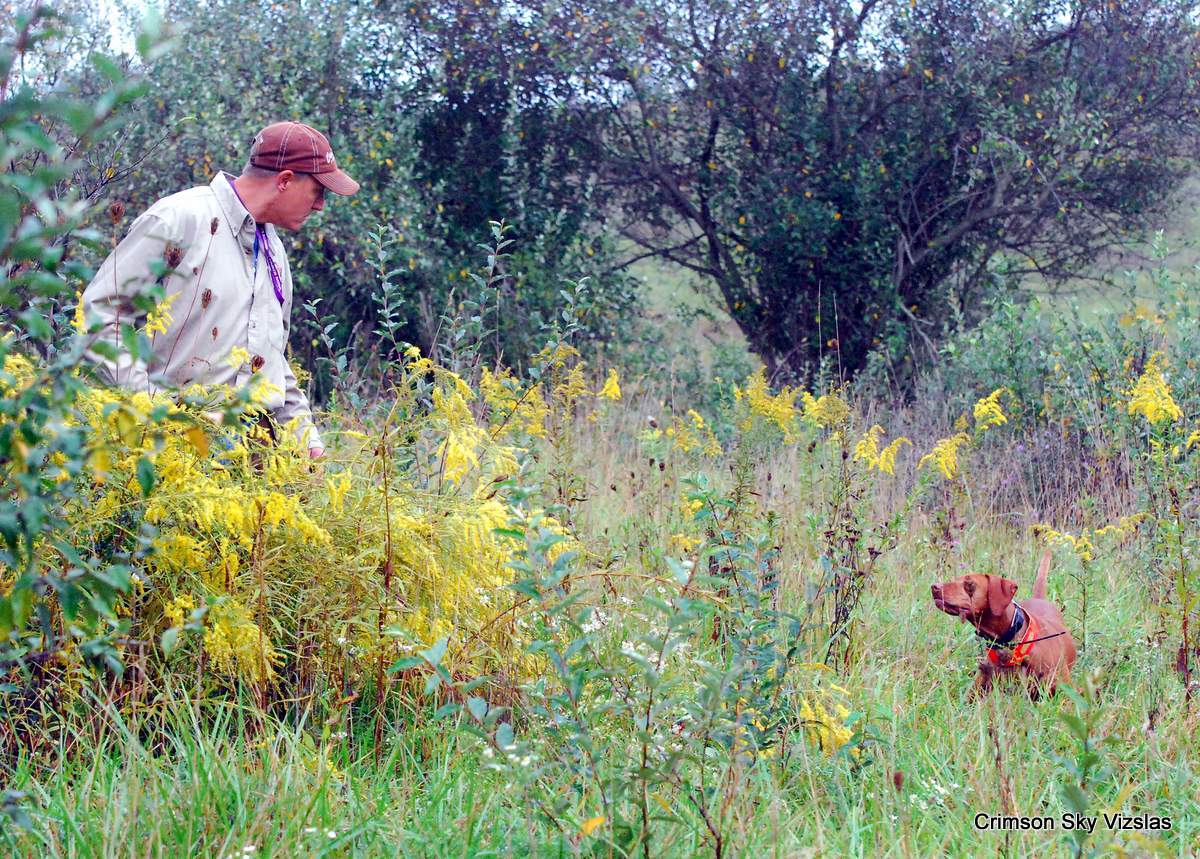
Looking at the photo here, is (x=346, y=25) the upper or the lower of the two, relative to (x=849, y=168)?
upper

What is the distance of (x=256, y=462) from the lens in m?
3.37

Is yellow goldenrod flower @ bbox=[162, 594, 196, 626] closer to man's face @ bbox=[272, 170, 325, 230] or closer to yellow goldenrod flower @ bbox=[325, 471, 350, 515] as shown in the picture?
yellow goldenrod flower @ bbox=[325, 471, 350, 515]

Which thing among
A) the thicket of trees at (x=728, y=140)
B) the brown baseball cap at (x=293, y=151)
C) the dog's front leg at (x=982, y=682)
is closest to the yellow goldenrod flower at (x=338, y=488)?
the brown baseball cap at (x=293, y=151)

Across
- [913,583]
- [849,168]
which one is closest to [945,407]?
[849,168]

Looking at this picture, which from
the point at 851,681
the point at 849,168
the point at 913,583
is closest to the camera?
the point at 851,681

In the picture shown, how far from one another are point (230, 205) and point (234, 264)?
0.63ft

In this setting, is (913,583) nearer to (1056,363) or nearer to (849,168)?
(1056,363)

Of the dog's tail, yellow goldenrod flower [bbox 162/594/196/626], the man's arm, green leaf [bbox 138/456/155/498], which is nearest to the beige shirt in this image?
the man's arm

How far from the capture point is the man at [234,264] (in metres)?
3.34

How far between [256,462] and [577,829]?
61.1 inches

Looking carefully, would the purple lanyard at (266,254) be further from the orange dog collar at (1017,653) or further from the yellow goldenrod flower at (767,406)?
the orange dog collar at (1017,653)

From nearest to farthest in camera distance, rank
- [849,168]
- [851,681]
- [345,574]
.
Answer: [345,574] → [851,681] → [849,168]

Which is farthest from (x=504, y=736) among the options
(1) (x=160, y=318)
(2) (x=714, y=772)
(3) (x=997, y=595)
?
(3) (x=997, y=595)

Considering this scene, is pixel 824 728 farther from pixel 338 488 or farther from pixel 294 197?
pixel 294 197
